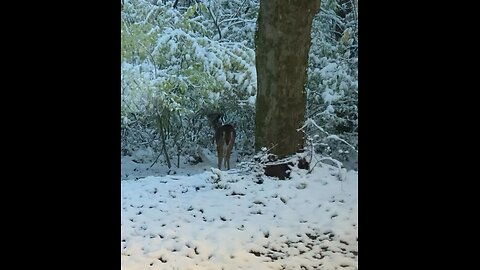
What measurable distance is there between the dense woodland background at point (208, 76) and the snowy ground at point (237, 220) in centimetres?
14

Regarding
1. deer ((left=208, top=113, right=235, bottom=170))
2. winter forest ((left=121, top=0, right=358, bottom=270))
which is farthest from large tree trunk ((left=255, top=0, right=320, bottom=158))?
deer ((left=208, top=113, right=235, bottom=170))

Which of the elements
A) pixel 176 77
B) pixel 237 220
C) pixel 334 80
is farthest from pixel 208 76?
pixel 237 220

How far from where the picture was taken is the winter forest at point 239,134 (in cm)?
234

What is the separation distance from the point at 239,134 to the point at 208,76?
1.26 ft

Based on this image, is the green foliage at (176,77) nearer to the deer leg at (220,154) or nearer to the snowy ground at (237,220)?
the deer leg at (220,154)

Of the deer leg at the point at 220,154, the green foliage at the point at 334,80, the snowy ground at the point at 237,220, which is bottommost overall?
the snowy ground at the point at 237,220

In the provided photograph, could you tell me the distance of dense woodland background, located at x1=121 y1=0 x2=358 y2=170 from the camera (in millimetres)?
2455

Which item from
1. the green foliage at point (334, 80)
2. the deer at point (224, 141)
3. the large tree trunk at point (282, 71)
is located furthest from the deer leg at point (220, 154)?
the green foliage at point (334, 80)

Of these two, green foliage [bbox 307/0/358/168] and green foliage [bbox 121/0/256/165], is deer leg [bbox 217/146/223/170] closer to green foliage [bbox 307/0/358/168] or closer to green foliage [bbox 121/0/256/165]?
green foliage [bbox 121/0/256/165]

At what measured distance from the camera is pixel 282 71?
2594 millimetres

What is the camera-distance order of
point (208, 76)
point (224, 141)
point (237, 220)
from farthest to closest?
1. point (208, 76)
2. point (224, 141)
3. point (237, 220)

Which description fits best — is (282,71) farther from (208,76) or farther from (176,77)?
(176,77)
